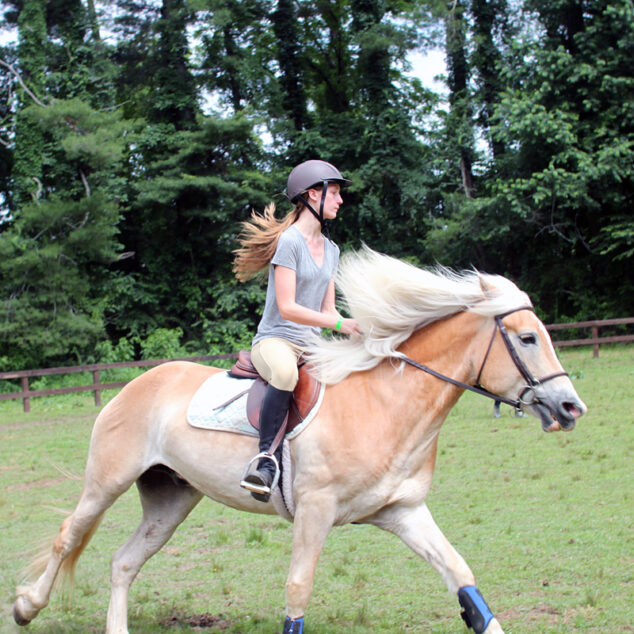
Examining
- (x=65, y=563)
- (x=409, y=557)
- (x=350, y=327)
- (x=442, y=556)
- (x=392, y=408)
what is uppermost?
(x=350, y=327)

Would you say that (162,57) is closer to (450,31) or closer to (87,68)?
(87,68)

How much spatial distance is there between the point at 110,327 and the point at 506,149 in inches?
674

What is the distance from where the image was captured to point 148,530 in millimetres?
4961

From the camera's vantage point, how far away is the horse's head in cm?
379

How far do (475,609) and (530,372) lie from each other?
1.30m

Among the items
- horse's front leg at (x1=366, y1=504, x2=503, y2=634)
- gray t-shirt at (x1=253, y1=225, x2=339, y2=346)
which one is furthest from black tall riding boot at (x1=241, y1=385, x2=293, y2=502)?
horse's front leg at (x1=366, y1=504, x2=503, y2=634)

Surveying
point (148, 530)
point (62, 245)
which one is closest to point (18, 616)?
Answer: point (148, 530)

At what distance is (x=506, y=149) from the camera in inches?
1120

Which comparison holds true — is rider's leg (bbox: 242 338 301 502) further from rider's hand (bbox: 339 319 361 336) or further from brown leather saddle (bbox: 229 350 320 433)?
rider's hand (bbox: 339 319 361 336)

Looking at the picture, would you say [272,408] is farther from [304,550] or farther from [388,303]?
[388,303]

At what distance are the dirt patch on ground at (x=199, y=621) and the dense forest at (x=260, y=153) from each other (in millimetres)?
19288

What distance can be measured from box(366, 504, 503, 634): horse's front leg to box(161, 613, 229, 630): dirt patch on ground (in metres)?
1.57

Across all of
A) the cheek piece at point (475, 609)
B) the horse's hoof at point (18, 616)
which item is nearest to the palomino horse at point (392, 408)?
the cheek piece at point (475, 609)

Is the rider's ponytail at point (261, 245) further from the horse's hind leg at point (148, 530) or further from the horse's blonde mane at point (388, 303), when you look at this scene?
the horse's hind leg at point (148, 530)
